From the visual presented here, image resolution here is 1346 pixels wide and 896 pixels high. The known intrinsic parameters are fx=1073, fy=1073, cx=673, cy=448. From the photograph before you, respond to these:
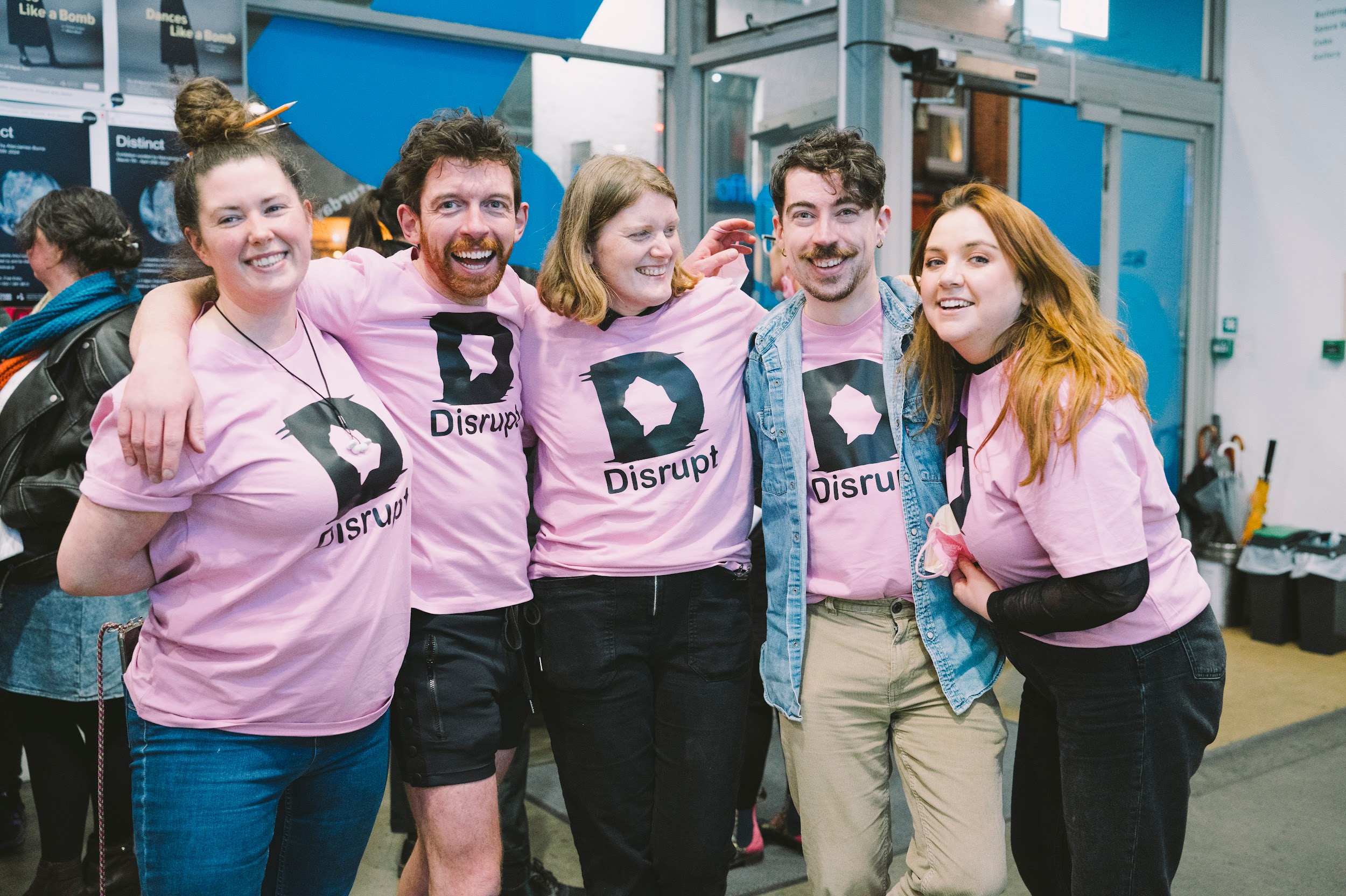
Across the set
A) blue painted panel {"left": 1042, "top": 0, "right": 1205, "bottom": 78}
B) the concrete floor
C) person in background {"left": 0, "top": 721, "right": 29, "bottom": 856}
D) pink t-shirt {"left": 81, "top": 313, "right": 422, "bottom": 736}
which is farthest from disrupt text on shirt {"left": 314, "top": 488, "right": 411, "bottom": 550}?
blue painted panel {"left": 1042, "top": 0, "right": 1205, "bottom": 78}

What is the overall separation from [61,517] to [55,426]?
0.23 m

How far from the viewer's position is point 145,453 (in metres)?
1.49

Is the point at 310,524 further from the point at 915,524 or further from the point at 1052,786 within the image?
the point at 1052,786

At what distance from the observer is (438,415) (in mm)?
2018

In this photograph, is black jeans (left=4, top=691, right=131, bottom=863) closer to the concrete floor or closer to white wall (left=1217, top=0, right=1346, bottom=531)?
the concrete floor

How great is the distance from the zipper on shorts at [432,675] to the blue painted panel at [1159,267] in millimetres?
4888

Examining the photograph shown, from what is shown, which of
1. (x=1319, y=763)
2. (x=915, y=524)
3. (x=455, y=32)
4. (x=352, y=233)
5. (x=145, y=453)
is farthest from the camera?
(x=455, y=32)

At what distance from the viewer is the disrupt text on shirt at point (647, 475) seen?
2.14 metres

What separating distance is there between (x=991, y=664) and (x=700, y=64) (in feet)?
12.5

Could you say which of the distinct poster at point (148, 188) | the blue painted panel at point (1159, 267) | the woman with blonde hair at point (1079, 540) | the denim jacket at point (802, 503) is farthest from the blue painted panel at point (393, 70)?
the blue painted panel at point (1159, 267)

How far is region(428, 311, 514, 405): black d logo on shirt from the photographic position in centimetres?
205

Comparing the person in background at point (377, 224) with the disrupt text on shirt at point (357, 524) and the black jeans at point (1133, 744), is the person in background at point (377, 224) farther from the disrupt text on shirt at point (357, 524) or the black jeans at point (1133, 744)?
the black jeans at point (1133, 744)

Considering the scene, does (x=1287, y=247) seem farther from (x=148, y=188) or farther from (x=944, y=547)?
(x=148, y=188)

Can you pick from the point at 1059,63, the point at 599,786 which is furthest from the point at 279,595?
the point at 1059,63
